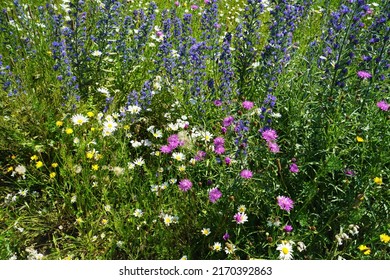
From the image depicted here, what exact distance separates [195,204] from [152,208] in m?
0.33

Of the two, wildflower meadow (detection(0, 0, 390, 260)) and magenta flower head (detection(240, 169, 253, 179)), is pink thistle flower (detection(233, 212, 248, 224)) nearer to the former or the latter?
wildflower meadow (detection(0, 0, 390, 260))

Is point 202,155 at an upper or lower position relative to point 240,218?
upper

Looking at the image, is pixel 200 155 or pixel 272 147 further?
pixel 200 155

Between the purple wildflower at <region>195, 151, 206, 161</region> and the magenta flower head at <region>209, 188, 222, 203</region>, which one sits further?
the purple wildflower at <region>195, 151, 206, 161</region>

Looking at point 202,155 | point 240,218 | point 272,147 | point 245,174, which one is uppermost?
point 272,147

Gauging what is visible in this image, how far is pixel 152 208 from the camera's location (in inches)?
93.7

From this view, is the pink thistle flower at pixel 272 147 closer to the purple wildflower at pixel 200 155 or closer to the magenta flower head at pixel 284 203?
the magenta flower head at pixel 284 203

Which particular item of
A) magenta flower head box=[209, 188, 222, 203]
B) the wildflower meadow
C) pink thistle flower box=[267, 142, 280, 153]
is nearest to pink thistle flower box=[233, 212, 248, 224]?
the wildflower meadow

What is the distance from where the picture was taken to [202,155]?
234 centimetres

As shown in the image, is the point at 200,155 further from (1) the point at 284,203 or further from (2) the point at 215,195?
(1) the point at 284,203

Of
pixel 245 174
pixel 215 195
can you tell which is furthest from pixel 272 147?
pixel 215 195

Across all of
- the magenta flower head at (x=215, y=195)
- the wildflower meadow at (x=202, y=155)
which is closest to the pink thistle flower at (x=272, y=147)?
the wildflower meadow at (x=202, y=155)

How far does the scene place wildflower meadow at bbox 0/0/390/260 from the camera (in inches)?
81.4

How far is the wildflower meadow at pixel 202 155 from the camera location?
Answer: 2066mm
